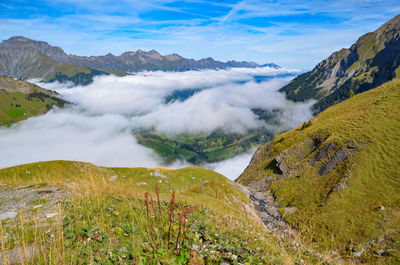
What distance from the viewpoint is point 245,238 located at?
10.4 m

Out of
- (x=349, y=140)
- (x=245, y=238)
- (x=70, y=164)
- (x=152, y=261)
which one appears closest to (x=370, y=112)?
(x=349, y=140)

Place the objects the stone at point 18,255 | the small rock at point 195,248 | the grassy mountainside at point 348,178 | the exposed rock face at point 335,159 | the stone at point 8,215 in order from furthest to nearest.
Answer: the exposed rock face at point 335,159, the grassy mountainside at point 348,178, the stone at point 8,215, the small rock at point 195,248, the stone at point 18,255

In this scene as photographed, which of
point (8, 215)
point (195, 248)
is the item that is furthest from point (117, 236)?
point (8, 215)

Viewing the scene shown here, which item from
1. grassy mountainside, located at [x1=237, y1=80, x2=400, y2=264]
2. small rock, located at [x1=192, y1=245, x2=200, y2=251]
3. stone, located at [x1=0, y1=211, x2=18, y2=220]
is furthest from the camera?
grassy mountainside, located at [x1=237, y1=80, x2=400, y2=264]

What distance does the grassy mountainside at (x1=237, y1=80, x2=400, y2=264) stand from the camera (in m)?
42.5

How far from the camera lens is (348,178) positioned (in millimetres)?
62125

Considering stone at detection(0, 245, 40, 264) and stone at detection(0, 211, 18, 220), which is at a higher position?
stone at detection(0, 245, 40, 264)

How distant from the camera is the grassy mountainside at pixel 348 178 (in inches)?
1673

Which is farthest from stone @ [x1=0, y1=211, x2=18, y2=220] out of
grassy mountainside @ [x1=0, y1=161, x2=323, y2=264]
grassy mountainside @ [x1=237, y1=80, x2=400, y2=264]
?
grassy mountainside @ [x1=237, y1=80, x2=400, y2=264]

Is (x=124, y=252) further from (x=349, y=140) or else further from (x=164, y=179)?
(x=349, y=140)

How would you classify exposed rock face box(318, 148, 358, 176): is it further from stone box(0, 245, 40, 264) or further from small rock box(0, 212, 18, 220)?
stone box(0, 245, 40, 264)

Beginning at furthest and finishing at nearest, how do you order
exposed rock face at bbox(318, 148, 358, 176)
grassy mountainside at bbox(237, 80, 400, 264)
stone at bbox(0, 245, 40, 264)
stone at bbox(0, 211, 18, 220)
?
1. exposed rock face at bbox(318, 148, 358, 176)
2. grassy mountainside at bbox(237, 80, 400, 264)
3. stone at bbox(0, 211, 18, 220)
4. stone at bbox(0, 245, 40, 264)

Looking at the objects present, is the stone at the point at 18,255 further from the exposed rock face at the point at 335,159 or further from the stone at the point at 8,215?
the exposed rock face at the point at 335,159

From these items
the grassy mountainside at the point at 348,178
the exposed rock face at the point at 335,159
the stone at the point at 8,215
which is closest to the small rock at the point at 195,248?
the stone at the point at 8,215
